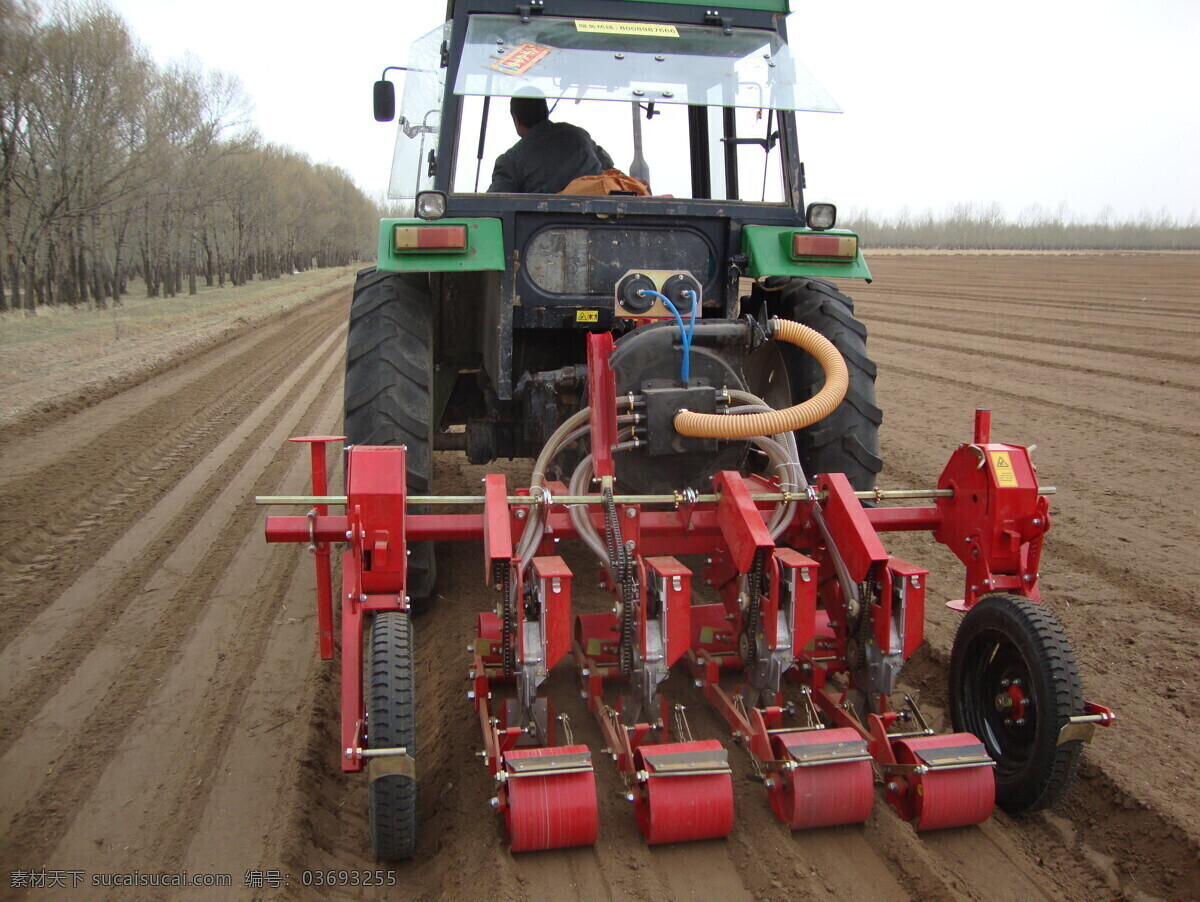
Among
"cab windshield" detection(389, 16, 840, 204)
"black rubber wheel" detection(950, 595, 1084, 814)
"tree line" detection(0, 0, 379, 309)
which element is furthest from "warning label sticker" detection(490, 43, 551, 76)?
"tree line" detection(0, 0, 379, 309)

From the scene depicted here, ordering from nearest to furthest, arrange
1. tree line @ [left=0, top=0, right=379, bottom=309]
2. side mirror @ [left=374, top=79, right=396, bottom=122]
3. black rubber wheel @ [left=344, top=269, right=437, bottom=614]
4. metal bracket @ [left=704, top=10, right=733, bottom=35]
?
1. black rubber wheel @ [left=344, top=269, right=437, bottom=614]
2. metal bracket @ [left=704, top=10, right=733, bottom=35]
3. side mirror @ [left=374, top=79, right=396, bottom=122]
4. tree line @ [left=0, top=0, right=379, bottom=309]

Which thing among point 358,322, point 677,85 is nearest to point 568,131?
point 677,85

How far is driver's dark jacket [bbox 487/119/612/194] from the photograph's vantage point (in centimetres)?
424

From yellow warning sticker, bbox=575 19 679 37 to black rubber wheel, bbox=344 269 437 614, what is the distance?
124cm

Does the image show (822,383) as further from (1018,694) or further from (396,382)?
(396,382)

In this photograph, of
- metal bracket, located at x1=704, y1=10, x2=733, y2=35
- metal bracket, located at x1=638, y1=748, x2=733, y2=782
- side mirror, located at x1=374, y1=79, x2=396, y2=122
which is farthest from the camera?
side mirror, located at x1=374, y1=79, x2=396, y2=122

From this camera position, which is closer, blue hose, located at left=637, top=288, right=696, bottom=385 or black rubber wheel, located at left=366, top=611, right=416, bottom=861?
black rubber wheel, located at left=366, top=611, right=416, bottom=861

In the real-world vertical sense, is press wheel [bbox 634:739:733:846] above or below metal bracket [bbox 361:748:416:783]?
below

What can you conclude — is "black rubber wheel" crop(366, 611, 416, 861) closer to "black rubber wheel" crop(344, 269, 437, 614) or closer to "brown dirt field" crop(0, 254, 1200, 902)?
"brown dirt field" crop(0, 254, 1200, 902)

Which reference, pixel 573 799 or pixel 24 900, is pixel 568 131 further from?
pixel 24 900

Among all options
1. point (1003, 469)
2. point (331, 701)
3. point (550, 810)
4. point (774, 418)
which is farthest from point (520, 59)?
point (550, 810)

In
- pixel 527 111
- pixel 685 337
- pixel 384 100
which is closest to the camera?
pixel 685 337

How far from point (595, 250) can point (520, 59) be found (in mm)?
794

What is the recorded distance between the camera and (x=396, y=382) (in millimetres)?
3557
